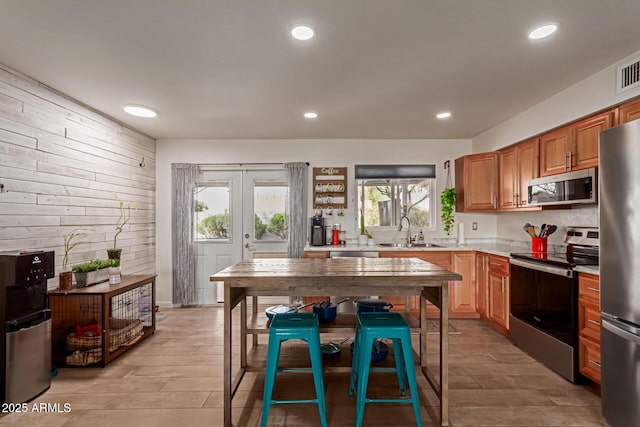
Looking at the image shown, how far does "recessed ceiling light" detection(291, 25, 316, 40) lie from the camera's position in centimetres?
200

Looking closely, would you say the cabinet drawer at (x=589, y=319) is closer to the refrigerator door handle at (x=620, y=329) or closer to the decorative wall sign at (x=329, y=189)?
the refrigerator door handle at (x=620, y=329)

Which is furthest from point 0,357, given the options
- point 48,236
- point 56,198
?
point 56,198

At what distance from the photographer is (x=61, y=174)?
9.89ft

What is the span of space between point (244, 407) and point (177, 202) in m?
3.29

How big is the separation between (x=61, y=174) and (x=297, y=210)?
8.85ft

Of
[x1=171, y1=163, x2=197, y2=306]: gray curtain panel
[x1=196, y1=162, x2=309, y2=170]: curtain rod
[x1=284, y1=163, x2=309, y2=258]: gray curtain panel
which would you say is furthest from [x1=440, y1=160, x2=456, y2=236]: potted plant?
[x1=171, y1=163, x2=197, y2=306]: gray curtain panel

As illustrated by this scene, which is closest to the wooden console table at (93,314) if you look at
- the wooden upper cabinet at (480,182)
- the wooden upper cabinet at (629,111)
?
the wooden upper cabinet at (480,182)

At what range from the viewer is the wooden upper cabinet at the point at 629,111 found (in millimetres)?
2312

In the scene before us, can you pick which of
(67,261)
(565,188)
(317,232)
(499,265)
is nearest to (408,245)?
(499,265)

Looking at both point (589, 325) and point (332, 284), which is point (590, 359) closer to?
point (589, 325)

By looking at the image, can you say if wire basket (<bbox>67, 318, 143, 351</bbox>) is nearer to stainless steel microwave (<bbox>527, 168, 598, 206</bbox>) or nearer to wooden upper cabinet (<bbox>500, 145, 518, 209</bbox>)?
stainless steel microwave (<bbox>527, 168, 598, 206</bbox>)

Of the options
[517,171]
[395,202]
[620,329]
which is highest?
[517,171]

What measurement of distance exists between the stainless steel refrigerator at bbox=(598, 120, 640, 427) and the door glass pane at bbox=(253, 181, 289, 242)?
366cm

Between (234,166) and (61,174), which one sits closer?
(61,174)
